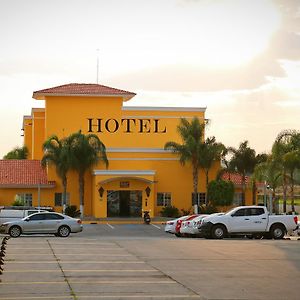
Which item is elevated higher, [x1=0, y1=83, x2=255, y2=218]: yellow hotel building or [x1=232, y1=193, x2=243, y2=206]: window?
[x1=0, y1=83, x2=255, y2=218]: yellow hotel building

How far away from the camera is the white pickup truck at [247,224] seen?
37594mm

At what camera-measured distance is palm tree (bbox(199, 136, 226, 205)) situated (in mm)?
60562

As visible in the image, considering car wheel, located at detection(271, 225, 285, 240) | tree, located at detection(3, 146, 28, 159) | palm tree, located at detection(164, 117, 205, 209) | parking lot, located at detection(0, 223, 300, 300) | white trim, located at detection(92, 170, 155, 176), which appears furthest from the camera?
tree, located at detection(3, 146, 28, 159)

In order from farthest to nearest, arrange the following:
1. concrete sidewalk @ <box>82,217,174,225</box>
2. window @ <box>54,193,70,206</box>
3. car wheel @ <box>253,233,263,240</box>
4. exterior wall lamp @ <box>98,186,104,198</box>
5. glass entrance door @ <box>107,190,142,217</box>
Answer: window @ <box>54,193,70,206</box> < glass entrance door @ <box>107,190,142,217</box> < exterior wall lamp @ <box>98,186,104,198</box> < concrete sidewalk @ <box>82,217,174,225</box> < car wheel @ <box>253,233,263,240</box>

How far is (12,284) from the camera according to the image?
17.2 meters

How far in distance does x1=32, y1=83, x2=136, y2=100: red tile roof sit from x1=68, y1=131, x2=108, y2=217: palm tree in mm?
9224

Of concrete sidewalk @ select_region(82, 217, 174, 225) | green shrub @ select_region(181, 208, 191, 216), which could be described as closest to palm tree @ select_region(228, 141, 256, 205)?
green shrub @ select_region(181, 208, 191, 216)

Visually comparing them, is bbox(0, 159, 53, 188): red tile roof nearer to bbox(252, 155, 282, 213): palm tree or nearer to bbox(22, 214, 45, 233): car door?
bbox(252, 155, 282, 213): palm tree

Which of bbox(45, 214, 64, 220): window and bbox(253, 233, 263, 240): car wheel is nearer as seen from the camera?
bbox(253, 233, 263, 240): car wheel

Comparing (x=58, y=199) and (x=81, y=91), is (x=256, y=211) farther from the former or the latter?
(x=81, y=91)

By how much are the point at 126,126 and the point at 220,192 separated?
47.4 feet

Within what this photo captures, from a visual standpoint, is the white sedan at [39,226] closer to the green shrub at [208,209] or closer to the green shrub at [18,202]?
the green shrub at [18,202]

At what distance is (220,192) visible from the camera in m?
60.2

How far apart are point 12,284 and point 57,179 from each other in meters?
45.9
